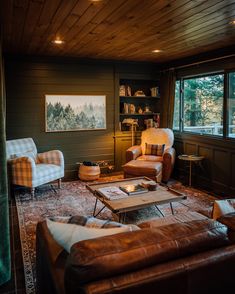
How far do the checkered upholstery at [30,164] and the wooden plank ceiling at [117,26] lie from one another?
5.14 feet

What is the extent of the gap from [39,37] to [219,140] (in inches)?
123

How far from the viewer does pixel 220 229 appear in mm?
1537

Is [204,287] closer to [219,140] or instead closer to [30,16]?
[30,16]

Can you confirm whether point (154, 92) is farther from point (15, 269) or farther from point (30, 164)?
point (15, 269)

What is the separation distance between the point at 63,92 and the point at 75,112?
435mm

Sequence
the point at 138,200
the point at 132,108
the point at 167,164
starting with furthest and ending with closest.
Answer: the point at 132,108
the point at 167,164
the point at 138,200

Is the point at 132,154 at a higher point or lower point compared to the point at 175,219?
higher

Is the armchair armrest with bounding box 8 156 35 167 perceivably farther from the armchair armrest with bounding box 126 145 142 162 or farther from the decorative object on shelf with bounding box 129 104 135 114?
the decorative object on shelf with bounding box 129 104 135 114

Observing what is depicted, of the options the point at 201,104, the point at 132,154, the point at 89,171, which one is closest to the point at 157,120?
the point at 201,104

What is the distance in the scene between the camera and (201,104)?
5.30 m

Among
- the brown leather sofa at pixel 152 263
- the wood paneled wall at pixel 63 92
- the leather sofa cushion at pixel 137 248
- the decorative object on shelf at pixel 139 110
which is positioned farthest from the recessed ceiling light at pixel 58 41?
the leather sofa cushion at pixel 137 248

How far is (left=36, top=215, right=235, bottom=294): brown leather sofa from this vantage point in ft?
3.92

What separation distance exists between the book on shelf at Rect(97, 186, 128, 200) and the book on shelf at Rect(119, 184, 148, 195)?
56mm

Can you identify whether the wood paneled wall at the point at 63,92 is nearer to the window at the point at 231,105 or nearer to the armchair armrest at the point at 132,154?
the armchair armrest at the point at 132,154
